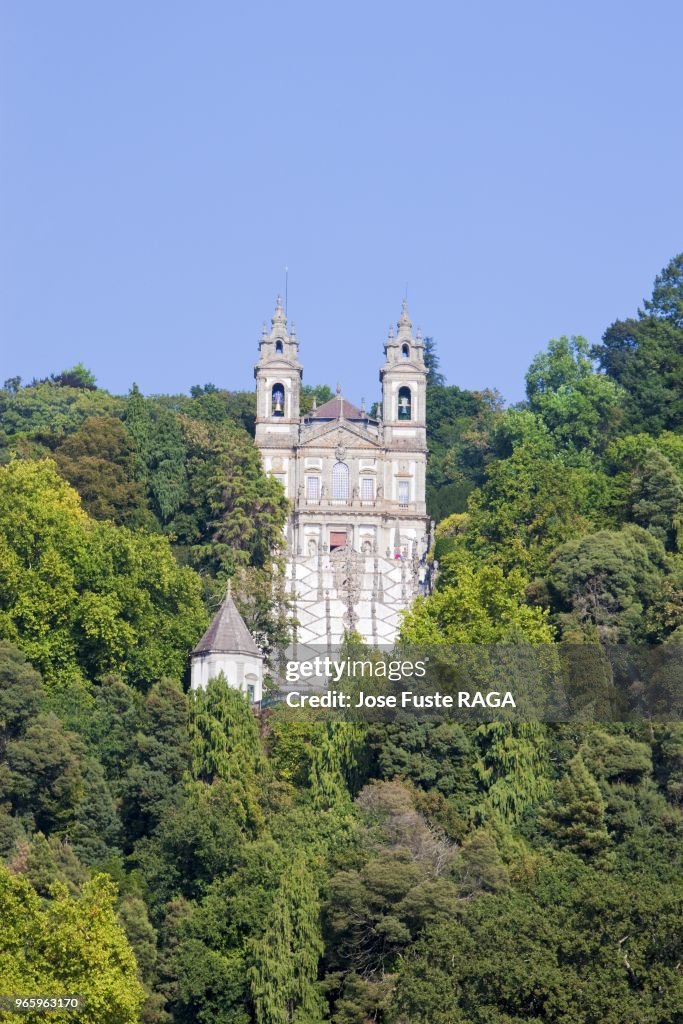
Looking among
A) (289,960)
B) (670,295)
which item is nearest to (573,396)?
(670,295)

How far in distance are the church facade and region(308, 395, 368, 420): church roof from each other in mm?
38

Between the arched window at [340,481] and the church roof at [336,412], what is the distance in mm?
2375

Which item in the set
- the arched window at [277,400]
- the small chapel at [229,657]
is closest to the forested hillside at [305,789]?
the small chapel at [229,657]

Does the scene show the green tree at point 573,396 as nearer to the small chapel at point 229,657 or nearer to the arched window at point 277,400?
the arched window at point 277,400

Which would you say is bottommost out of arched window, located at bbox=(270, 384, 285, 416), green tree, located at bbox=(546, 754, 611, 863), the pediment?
A: green tree, located at bbox=(546, 754, 611, 863)

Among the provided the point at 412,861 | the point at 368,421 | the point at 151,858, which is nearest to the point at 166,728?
the point at 151,858

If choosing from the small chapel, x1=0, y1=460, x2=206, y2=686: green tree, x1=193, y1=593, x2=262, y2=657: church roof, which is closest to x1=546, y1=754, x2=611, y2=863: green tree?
the small chapel

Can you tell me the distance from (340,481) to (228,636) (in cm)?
2509

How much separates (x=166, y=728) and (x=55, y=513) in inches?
509

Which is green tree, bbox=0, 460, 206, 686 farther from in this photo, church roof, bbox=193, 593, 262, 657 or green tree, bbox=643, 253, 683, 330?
green tree, bbox=643, 253, 683, 330

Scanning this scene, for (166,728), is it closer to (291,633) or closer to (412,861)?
(412,861)

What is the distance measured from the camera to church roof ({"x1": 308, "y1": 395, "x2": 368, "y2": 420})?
10706 centimetres

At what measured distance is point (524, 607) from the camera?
258 ft

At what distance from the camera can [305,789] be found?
72.5 metres
